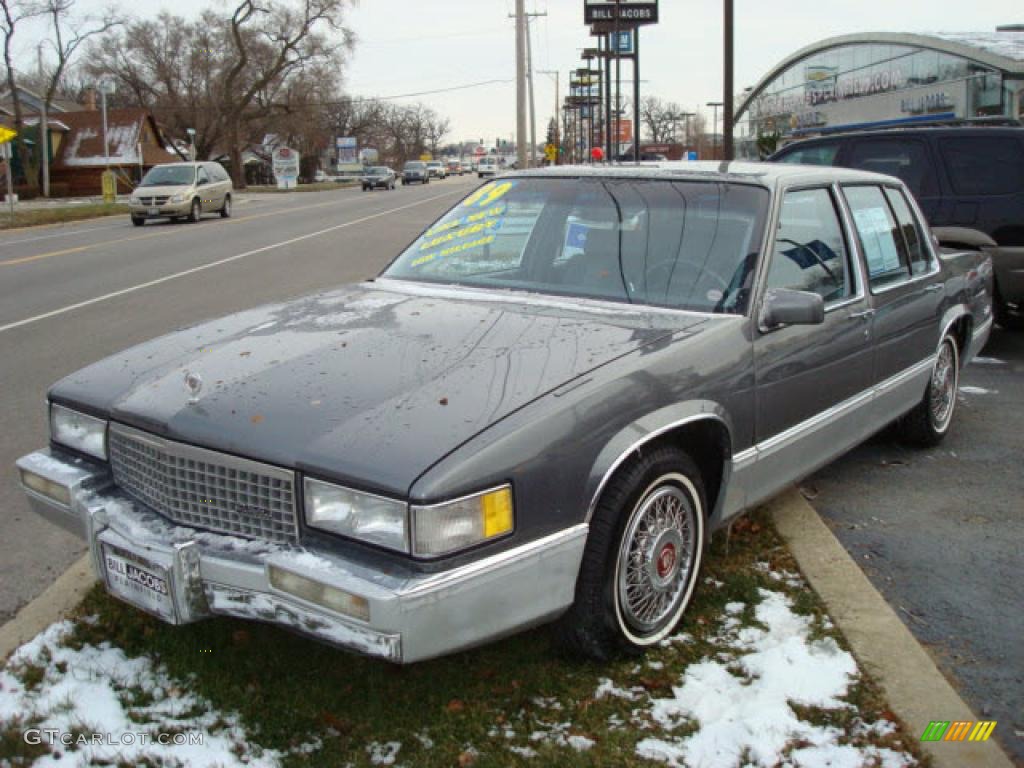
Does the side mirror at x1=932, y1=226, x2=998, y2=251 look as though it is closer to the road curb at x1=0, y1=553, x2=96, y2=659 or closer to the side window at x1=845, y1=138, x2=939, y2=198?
the side window at x1=845, y1=138, x2=939, y2=198

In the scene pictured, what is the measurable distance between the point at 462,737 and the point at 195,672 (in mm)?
933

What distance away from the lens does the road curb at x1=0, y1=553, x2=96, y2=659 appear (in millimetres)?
3429

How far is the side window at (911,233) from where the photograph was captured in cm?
515

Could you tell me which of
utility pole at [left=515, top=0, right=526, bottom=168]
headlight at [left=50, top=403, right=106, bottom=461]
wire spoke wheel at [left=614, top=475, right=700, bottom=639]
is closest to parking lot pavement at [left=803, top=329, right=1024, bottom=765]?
wire spoke wheel at [left=614, top=475, right=700, bottom=639]

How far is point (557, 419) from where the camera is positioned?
2.75 metres

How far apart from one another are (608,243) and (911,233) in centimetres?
210

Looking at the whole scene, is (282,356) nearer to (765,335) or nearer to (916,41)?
(765,335)

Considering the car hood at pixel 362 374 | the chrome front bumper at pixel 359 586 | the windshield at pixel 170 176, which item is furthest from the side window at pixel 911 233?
the windshield at pixel 170 176

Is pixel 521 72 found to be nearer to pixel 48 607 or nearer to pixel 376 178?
pixel 376 178

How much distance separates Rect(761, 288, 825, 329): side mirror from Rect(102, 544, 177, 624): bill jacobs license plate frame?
224 cm

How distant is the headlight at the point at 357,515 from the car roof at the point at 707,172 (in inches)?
90.9

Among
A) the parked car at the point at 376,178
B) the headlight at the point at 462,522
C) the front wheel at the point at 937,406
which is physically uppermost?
the parked car at the point at 376,178

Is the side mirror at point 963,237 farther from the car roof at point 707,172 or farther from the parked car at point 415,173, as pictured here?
the parked car at point 415,173

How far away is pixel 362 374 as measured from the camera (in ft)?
10.1
